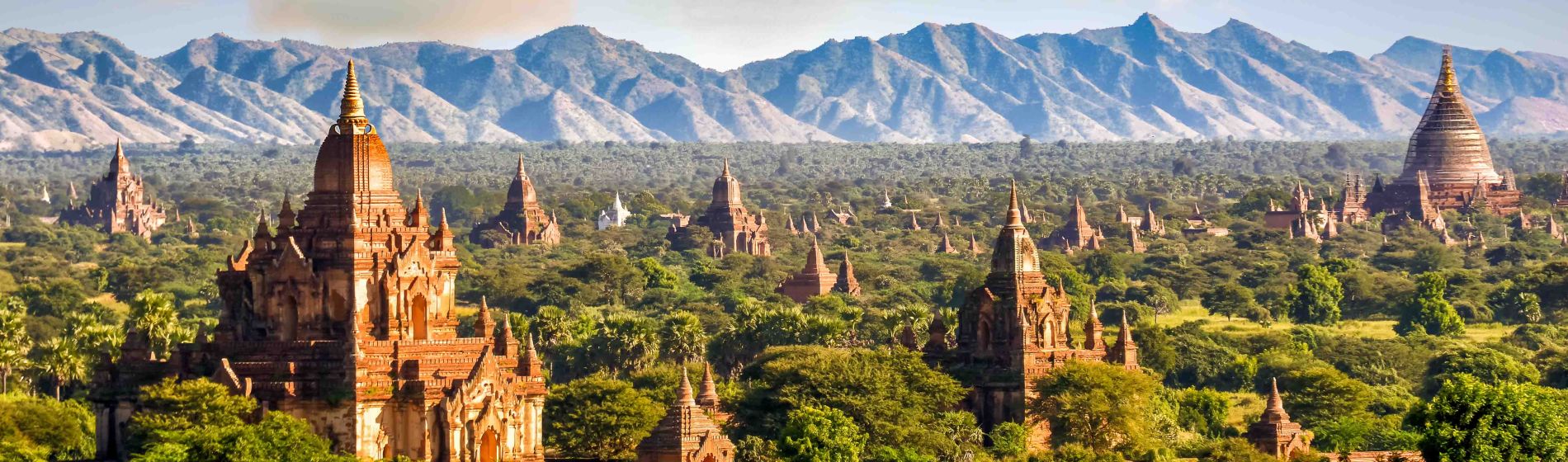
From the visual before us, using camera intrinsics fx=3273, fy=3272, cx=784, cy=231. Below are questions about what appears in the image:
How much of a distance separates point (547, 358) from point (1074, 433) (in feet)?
78.5

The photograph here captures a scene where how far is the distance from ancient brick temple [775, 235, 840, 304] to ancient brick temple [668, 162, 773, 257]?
40.8 m

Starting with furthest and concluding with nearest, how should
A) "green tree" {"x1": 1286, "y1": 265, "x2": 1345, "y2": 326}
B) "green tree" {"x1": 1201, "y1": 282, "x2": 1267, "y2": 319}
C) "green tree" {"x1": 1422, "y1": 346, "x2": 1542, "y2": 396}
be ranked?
"green tree" {"x1": 1201, "y1": 282, "x2": 1267, "y2": 319} < "green tree" {"x1": 1286, "y1": 265, "x2": 1345, "y2": 326} < "green tree" {"x1": 1422, "y1": 346, "x2": 1542, "y2": 396}

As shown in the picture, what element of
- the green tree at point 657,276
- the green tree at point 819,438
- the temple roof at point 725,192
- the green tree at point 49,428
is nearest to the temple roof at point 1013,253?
the green tree at point 819,438

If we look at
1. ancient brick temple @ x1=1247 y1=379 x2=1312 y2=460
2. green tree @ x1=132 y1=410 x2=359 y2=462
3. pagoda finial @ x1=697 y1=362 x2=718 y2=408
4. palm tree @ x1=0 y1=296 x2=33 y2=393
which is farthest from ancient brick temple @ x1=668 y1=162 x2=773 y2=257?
green tree @ x1=132 y1=410 x2=359 y2=462

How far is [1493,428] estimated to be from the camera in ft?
181

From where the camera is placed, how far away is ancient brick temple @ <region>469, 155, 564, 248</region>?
178 m

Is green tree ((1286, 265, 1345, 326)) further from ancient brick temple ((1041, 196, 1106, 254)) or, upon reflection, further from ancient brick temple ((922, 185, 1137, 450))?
ancient brick temple ((922, 185, 1137, 450))

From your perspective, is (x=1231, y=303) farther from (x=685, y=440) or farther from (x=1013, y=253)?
(x=685, y=440)

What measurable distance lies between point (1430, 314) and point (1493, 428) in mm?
65359

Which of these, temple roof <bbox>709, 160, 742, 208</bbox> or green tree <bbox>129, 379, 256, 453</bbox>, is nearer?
green tree <bbox>129, 379, 256, 453</bbox>

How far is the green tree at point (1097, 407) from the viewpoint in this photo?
234 ft

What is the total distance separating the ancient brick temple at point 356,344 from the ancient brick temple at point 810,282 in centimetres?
6296

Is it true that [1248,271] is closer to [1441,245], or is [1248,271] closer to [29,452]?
[1441,245]

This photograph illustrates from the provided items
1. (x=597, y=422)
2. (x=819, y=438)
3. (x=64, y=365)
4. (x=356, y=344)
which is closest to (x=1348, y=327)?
(x=64, y=365)
